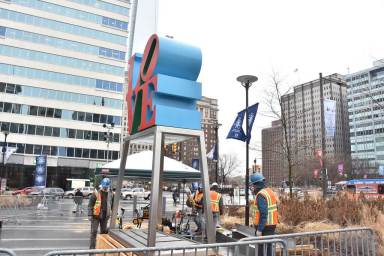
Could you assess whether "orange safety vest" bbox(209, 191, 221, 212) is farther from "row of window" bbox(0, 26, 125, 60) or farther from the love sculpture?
"row of window" bbox(0, 26, 125, 60)

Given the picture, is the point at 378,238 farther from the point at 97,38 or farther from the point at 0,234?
the point at 97,38

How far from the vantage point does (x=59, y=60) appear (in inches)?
2196

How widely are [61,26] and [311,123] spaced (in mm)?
41013

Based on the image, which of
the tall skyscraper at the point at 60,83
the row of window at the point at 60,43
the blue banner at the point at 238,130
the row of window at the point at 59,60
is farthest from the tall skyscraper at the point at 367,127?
the row of window at the point at 60,43

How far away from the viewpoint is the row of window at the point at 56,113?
171ft

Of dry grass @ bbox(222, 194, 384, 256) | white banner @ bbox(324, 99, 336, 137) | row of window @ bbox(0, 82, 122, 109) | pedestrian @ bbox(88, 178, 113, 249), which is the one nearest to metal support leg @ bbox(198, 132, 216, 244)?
pedestrian @ bbox(88, 178, 113, 249)

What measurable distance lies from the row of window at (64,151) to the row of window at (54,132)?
6.19 feet

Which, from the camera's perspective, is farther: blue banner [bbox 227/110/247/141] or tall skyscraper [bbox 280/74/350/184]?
tall skyscraper [bbox 280/74/350/184]

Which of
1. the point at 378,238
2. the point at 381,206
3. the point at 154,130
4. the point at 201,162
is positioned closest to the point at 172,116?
the point at 154,130

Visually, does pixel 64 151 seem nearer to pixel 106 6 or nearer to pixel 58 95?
pixel 58 95

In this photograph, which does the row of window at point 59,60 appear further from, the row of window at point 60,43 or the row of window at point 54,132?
the row of window at point 54,132

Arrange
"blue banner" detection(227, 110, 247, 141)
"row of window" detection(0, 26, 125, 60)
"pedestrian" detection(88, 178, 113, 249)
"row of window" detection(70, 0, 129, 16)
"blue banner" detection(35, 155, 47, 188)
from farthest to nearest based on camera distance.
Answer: "row of window" detection(70, 0, 129, 16) < "row of window" detection(0, 26, 125, 60) < "blue banner" detection(35, 155, 47, 188) < "blue banner" detection(227, 110, 247, 141) < "pedestrian" detection(88, 178, 113, 249)

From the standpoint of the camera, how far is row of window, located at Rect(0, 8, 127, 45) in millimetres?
53438

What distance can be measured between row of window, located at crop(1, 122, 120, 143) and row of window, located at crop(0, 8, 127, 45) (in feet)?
51.4
